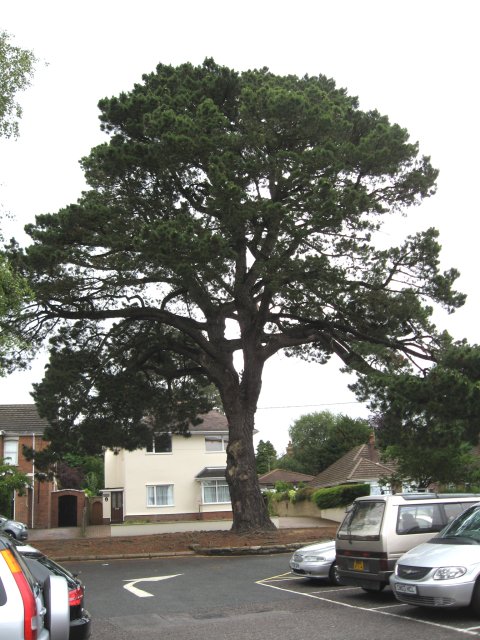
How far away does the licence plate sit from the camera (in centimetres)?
912

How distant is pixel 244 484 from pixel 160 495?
74.1ft

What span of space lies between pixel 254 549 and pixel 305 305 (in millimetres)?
8035

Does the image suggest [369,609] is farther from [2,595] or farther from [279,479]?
[279,479]

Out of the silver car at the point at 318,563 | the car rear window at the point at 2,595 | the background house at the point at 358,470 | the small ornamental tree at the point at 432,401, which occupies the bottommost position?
the silver car at the point at 318,563

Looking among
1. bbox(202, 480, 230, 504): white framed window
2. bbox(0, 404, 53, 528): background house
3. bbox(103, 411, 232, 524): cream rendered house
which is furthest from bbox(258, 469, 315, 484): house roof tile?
bbox(0, 404, 53, 528): background house

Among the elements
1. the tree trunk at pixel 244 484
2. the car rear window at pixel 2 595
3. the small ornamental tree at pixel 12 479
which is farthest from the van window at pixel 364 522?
the small ornamental tree at pixel 12 479

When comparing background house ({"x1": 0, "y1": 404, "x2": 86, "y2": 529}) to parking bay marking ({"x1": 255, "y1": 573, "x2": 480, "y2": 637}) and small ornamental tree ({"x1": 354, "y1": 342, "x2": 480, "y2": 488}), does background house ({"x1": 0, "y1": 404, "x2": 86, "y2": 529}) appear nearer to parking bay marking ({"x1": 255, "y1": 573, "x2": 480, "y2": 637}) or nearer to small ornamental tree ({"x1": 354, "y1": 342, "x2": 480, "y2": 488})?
small ornamental tree ({"x1": 354, "y1": 342, "x2": 480, "y2": 488})

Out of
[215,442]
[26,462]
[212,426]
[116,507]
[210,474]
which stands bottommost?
[116,507]

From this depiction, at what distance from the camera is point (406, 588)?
9281mm

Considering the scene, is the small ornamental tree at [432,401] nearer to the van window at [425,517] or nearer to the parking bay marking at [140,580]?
the van window at [425,517]

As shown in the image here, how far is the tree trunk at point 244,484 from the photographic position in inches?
885

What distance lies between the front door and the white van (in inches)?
1448

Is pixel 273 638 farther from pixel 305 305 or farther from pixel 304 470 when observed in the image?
pixel 304 470

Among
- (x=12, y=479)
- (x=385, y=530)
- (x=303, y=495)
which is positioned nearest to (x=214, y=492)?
(x=303, y=495)
